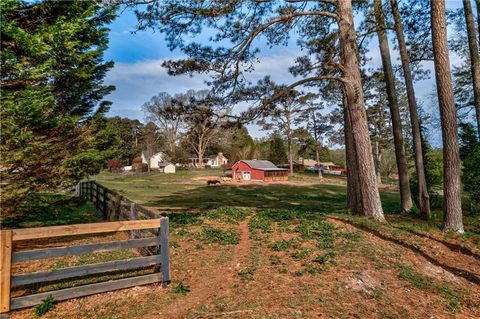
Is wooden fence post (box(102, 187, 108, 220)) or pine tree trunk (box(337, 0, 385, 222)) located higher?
pine tree trunk (box(337, 0, 385, 222))

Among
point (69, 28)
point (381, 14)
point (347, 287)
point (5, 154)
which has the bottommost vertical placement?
point (347, 287)

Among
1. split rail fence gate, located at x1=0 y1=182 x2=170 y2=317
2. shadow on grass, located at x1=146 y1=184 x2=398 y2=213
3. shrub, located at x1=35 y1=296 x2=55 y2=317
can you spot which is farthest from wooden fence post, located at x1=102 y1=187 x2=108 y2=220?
shrub, located at x1=35 y1=296 x2=55 y2=317

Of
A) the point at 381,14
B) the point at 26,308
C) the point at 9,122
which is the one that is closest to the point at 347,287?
the point at 26,308

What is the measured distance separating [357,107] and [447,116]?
8.56 ft

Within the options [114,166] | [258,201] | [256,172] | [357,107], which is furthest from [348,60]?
[114,166]

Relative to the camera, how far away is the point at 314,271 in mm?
6082

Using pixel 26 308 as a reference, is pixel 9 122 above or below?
above

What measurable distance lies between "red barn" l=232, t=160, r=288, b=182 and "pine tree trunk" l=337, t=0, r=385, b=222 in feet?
112

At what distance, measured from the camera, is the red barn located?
44531 mm

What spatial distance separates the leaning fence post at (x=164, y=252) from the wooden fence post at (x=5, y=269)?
2.32 metres

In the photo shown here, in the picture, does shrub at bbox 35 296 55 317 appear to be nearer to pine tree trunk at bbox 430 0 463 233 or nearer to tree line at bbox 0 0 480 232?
tree line at bbox 0 0 480 232

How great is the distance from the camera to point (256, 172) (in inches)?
1766

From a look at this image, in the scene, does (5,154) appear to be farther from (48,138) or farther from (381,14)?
(381,14)

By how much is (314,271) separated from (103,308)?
3.97 metres
